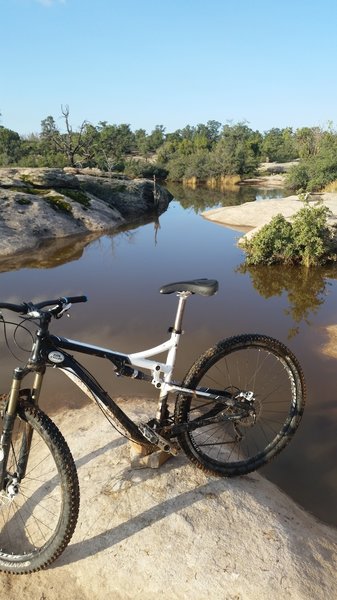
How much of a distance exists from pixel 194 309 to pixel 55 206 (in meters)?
12.6

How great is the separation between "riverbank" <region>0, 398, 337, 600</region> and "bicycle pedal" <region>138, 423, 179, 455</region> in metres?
0.42

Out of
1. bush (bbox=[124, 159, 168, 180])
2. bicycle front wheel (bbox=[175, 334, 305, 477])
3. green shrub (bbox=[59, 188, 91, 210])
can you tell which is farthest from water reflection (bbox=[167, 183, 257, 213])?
bicycle front wheel (bbox=[175, 334, 305, 477])

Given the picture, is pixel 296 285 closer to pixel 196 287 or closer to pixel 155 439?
pixel 196 287

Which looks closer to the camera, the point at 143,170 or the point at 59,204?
the point at 59,204

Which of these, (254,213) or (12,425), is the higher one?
(254,213)

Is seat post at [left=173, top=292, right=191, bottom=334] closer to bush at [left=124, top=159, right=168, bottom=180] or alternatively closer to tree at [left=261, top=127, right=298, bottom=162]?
bush at [left=124, top=159, right=168, bottom=180]

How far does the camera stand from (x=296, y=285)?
12.1m

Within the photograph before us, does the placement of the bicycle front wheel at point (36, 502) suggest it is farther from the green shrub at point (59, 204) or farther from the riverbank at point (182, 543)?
the green shrub at point (59, 204)

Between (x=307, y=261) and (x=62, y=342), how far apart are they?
1230cm

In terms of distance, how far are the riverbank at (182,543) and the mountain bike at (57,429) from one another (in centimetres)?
21

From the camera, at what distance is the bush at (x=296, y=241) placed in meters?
13.4

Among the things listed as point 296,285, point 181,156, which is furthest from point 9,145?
point 296,285

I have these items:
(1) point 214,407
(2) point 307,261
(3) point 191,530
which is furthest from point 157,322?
(2) point 307,261

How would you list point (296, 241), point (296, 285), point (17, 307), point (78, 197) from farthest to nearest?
1. point (78, 197)
2. point (296, 241)
3. point (296, 285)
4. point (17, 307)
